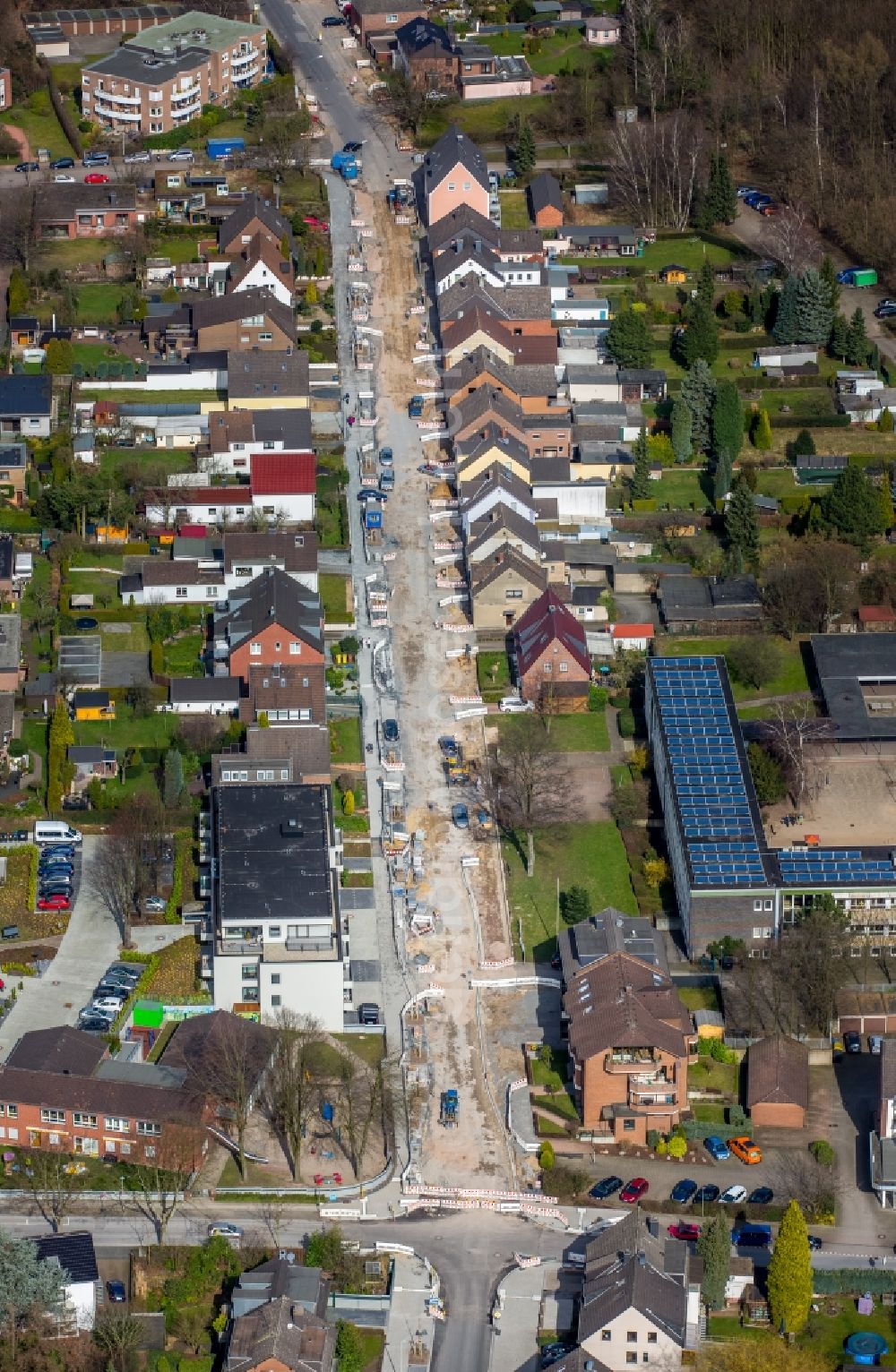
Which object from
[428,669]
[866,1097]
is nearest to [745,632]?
[428,669]

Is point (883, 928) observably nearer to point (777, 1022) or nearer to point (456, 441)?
point (777, 1022)

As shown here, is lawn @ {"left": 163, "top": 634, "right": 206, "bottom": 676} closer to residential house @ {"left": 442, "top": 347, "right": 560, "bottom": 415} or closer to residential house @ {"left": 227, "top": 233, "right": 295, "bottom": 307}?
residential house @ {"left": 442, "top": 347, "right": 560, "bottom": 415}

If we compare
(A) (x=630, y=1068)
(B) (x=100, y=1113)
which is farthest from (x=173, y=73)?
(A) (x=630, y=1068)

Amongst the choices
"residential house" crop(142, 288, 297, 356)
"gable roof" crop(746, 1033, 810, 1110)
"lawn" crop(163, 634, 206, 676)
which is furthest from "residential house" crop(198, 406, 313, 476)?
"gable roof" crop(746, 1033, 810, 1110)

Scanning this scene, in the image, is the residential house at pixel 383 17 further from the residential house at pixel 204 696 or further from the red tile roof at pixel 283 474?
the residential house at pixel 204 696

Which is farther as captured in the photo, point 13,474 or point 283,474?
point 13,474

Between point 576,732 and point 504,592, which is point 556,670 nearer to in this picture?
point 576,732
